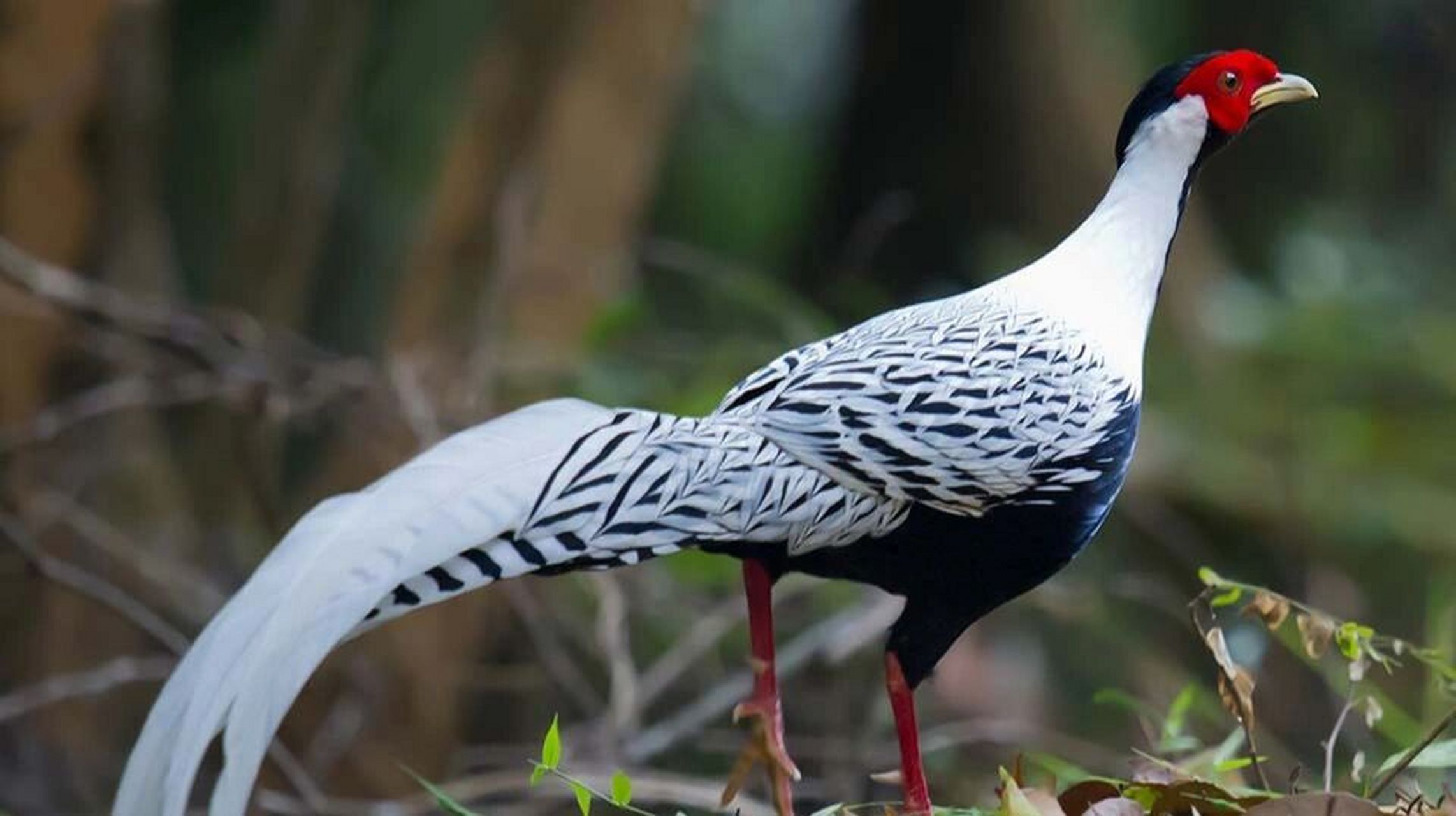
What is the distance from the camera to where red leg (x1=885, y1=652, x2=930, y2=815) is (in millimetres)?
2777

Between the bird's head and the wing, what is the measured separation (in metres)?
0.39

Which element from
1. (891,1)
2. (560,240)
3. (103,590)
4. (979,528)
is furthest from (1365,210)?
(979,528)

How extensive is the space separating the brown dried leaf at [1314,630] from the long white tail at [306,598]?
90cm

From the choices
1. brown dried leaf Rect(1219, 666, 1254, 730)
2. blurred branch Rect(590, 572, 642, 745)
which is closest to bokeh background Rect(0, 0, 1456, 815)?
blurred branch Rect(590, 572, 642, 745)

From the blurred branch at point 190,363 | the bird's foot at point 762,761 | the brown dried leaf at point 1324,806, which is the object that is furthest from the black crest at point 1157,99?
the blurred branch at point 190,363

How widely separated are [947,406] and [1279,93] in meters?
0.78

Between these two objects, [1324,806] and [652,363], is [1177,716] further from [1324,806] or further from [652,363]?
[652,363]

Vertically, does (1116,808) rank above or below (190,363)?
above

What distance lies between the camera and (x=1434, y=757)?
2680 mm

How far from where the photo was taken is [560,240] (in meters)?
6.82

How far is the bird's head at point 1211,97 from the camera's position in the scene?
314 centimetres

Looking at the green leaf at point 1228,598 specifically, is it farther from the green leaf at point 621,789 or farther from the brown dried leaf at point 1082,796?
the green leaf at point 621,789

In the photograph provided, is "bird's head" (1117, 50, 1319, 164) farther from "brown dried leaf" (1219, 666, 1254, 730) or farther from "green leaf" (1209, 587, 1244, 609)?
"brown dried leaf" (1219, 666, 1254, 730)

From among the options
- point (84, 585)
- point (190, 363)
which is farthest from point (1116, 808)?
point (190, 363)
